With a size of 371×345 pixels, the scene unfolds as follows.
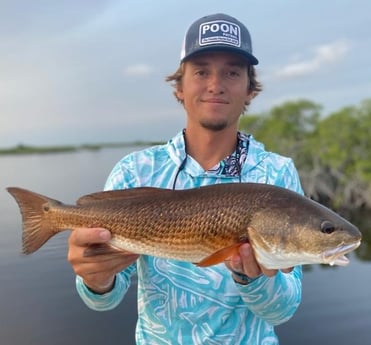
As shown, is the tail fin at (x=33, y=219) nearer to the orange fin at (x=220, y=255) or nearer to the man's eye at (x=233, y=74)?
the orange fin at (x=220, y=255)

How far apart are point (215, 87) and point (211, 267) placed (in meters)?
1.35

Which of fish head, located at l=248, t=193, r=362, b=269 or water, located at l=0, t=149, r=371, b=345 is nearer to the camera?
fish head, located at l=248, t=193, r=362, b=269

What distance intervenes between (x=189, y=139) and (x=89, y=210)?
3.42 feet

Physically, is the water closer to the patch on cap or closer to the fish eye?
the patch on cap

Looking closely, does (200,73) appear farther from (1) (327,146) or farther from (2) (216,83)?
(1) (327,146)

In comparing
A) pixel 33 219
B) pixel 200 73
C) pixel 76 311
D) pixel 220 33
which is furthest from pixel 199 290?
pixel 76 311

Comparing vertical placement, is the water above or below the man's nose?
below

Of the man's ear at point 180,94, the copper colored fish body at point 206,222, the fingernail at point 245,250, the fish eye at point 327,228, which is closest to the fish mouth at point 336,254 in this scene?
the copper colored fish body at point 206,222

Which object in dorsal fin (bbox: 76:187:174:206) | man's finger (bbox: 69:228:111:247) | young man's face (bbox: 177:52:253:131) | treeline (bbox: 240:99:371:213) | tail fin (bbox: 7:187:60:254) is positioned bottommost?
man's finger (bbox: 69:228:111:247)

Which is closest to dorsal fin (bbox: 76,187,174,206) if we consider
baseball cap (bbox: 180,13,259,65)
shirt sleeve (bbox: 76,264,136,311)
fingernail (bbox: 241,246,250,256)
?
shirt sleeve (bbox: 76,264,136,311)

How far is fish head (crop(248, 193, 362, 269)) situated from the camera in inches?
114

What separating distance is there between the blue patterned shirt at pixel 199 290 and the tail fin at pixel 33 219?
1.36ft

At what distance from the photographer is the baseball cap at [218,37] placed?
139 inches

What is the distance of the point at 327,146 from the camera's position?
162 ft
